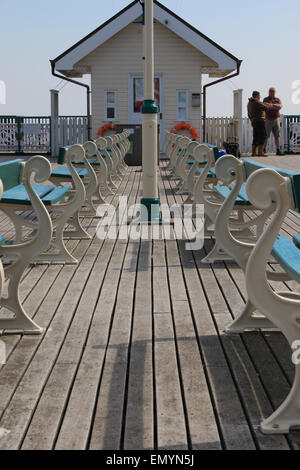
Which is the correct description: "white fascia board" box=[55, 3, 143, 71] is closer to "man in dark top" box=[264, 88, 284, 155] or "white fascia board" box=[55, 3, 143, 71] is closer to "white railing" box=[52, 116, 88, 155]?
"white railing" box=[52, 116, 88, 155]

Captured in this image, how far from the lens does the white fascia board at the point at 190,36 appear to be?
888 inches

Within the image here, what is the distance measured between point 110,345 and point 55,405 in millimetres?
878

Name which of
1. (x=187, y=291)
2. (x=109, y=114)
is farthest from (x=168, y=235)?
(x=109, y=114)

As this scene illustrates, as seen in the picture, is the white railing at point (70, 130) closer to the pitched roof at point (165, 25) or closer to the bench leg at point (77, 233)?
the pitched roof at point (165, 25)

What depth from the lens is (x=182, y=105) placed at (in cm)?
2356

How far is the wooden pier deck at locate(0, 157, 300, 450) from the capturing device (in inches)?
117

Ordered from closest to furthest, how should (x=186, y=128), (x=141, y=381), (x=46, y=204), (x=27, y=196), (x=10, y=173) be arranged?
1. (x=141, y=381)
2. (x=10, y=173)
3. (x=27, y=196)
4. (x=46, y=204)
5. (x=186, y=128)

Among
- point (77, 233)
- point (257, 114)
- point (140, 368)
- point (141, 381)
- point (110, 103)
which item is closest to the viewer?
point (141, 381)

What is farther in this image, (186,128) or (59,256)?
(186,128)

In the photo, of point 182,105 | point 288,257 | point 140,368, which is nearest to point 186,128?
point 182,105

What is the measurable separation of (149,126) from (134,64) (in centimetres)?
1540

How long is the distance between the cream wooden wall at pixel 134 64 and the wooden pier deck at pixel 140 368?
1802 centimetres

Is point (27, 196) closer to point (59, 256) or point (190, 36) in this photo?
point (59, 256)

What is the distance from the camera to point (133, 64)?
923 inches
